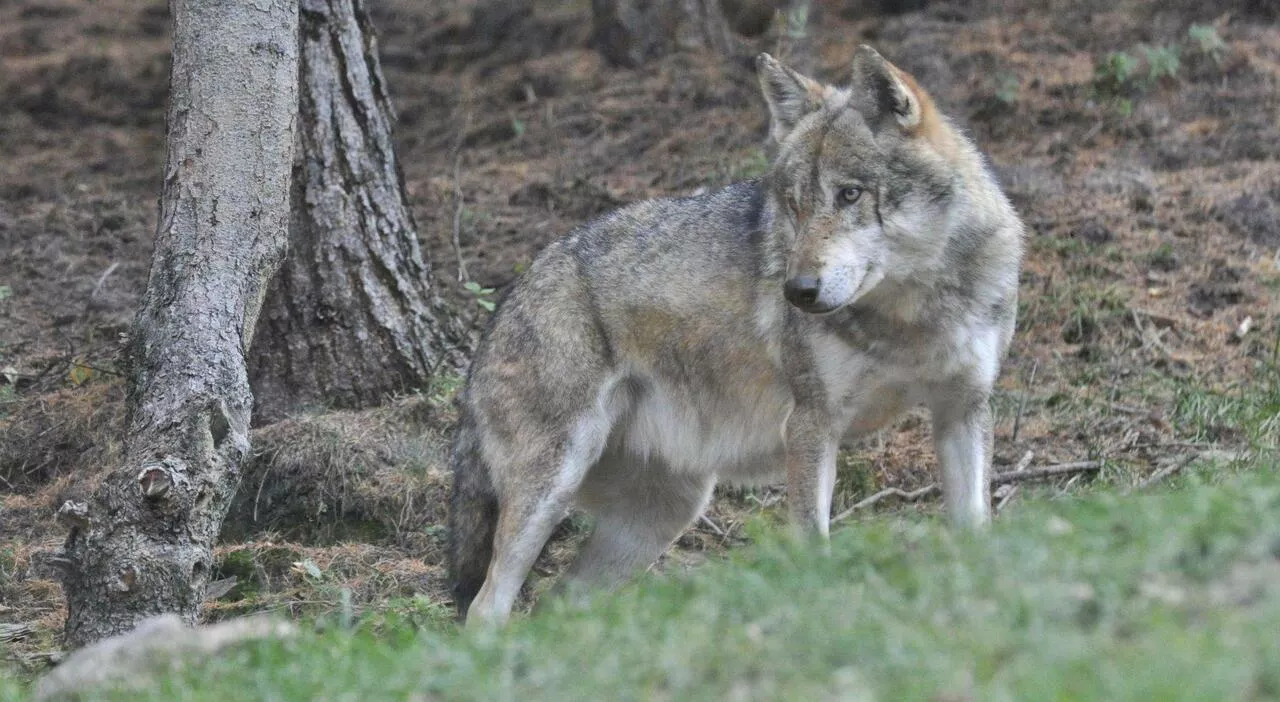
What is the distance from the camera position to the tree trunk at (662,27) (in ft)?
49.2

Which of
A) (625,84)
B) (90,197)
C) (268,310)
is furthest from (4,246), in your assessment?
(625,84)

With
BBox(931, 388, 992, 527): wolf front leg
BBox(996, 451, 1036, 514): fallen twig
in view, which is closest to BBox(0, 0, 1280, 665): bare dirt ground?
BBox(996, 451, 1036, 514): fallen twig

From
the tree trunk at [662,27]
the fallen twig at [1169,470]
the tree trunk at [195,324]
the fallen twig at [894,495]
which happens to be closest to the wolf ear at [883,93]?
the fallen twig at [1169,470]

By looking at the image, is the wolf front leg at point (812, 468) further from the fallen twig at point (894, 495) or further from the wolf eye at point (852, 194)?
the fallen twig at point (894, 495)

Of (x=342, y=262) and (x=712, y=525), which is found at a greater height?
(x=342, y=262)

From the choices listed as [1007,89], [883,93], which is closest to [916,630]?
[883,93]

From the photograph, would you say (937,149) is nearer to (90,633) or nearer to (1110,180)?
(90,633)

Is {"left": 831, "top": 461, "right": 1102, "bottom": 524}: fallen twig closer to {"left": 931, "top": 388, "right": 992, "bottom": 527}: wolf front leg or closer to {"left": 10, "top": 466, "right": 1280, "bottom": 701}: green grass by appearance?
{"left": 931, "top": 388, "right": 992, "bottom": 527}: wolf front leg

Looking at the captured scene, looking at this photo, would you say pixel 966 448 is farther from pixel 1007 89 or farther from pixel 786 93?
pixel 1007 89

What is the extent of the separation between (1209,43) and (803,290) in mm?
8543

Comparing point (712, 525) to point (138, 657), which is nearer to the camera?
point (138, 657)

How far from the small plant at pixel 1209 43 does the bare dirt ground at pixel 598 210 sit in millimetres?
29

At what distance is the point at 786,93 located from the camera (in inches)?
283

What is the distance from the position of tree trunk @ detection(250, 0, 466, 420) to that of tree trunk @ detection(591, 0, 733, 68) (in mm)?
5582
